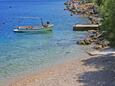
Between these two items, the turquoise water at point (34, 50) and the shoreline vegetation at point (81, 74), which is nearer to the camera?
the shoreline vegetation at point (81, 74)

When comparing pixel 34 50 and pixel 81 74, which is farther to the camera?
pixel 34 50

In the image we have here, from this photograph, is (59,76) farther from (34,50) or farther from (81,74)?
(34,50)

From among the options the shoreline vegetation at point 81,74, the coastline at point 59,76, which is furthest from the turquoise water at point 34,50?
the shoreline vegetation at point 81,74

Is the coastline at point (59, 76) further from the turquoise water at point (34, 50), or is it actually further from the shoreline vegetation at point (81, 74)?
the turquoise water at point (34, 50)

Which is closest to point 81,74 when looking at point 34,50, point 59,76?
point 59,76

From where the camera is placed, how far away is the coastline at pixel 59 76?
81.2 feet

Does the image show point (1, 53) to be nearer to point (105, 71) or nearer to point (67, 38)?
point (67, 38)

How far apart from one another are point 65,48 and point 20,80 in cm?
1422

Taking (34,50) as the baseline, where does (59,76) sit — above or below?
above

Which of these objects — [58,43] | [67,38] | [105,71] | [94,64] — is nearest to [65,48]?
[58,43]

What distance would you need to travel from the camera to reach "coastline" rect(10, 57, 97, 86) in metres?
24.7

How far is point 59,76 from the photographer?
26641mm

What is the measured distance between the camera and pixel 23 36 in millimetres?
52844

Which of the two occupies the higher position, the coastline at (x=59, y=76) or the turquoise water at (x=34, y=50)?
the coastline at (x=59, y=76)
